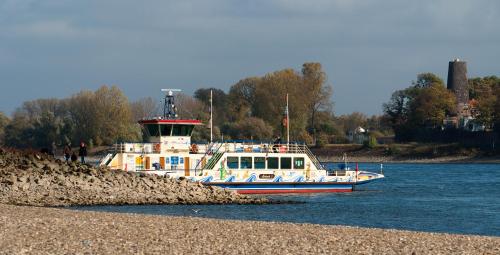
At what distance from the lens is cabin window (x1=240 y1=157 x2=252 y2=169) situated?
46.5m

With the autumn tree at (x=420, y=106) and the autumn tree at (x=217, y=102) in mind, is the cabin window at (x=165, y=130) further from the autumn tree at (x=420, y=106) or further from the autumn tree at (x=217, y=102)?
the autumn tree at (x=420, y=106)

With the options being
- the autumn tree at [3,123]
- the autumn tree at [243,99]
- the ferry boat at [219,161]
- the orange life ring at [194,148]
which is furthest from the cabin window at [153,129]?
the autumn tree at [243,99]

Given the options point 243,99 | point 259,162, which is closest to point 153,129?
point 259,162

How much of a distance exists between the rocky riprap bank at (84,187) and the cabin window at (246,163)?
5.28 m

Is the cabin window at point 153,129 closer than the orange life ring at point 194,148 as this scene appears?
Yes

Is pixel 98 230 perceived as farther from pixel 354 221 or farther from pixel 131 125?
pixel 131 125

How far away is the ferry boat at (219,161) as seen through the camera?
45.2 metres

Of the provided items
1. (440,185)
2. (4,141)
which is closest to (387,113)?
(4,141)

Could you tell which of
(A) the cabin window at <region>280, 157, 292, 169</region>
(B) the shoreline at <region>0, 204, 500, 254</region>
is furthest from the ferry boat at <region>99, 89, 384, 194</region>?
(B) the shoreline at <region>0, 204, 500, 254</region>

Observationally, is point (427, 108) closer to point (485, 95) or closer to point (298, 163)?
point (485, 95)

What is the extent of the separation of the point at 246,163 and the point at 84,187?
10.7 m

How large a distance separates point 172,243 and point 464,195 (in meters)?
32.2

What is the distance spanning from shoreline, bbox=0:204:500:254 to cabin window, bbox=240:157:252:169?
847 inches

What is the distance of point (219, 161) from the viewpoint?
4603 centimetres
